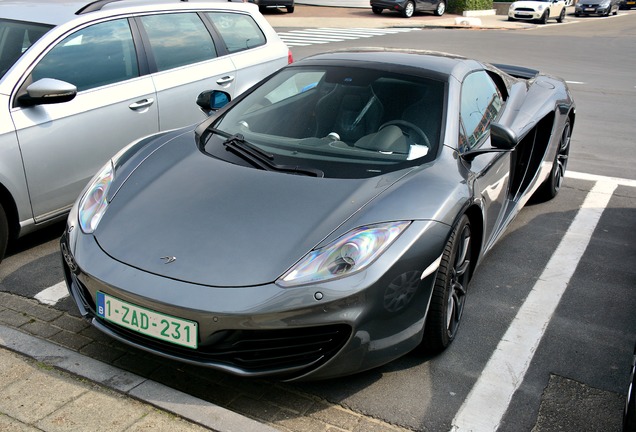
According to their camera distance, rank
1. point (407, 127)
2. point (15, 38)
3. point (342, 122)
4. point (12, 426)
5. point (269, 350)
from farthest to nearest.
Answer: point (15, 38)
point (342, 122)
point (407, 127)
point (269, 350)
point (12, 426)

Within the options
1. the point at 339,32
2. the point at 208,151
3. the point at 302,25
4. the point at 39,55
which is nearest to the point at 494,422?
the point at 208,151

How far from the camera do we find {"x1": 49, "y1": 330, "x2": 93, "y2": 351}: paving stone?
12.2 feet

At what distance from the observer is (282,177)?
3771mm

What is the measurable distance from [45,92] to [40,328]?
1.54m

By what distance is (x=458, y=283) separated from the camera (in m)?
3.88

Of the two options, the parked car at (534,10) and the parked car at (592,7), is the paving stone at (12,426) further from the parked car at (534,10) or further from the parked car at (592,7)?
the parked car at (592,7)

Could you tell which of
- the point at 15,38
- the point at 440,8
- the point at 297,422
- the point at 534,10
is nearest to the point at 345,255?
the point at 297,422

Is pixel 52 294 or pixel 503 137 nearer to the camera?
pixel 503 137

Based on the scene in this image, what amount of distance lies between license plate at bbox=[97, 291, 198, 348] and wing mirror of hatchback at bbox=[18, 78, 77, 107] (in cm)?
183

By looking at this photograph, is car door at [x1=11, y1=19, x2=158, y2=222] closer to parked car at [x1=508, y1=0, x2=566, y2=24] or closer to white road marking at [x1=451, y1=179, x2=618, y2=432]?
white road marking at [x1=451, y1=179, x2=618, y2=432]

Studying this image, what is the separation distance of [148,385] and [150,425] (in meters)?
0.28

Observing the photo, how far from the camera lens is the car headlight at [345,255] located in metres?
3.16

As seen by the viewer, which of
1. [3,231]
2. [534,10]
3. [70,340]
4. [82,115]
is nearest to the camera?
[70,340]

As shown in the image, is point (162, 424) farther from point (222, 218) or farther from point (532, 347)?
point (532, 347)
